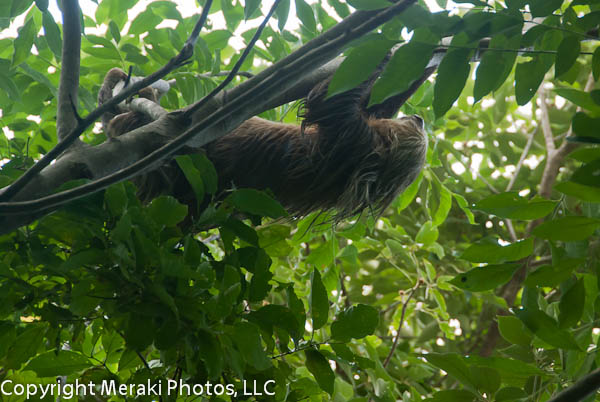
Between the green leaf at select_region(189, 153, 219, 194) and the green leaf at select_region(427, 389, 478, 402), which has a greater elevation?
the green leaf at select_region(189, 153, 219, 194)

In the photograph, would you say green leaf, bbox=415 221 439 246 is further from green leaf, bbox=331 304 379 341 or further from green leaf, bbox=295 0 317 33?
green leaf, bbox=331 304 379 341

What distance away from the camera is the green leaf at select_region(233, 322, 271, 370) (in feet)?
4.10

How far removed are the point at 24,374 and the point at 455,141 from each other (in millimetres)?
3607

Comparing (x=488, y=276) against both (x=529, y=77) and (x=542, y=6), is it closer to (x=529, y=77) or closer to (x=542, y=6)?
(x=529, y=77)

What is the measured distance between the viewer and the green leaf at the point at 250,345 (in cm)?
125

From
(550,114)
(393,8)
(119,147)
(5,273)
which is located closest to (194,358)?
(5,273)

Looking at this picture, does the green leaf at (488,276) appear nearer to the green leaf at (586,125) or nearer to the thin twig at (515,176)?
the green leaf at (586,125)

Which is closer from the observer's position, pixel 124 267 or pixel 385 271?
pixel 124 267

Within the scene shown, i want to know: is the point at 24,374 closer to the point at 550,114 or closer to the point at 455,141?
the point at 455,141

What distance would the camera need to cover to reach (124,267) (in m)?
1.22

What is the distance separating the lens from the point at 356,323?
1480 mm

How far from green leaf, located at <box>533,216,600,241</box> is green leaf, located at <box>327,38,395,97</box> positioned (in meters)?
0.48

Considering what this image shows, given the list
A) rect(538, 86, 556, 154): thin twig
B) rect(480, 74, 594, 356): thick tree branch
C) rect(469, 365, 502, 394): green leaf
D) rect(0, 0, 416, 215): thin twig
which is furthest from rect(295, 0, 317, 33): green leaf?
rect(538, 86, 556, 154): thin twig

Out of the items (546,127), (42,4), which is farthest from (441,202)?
(546,127)
